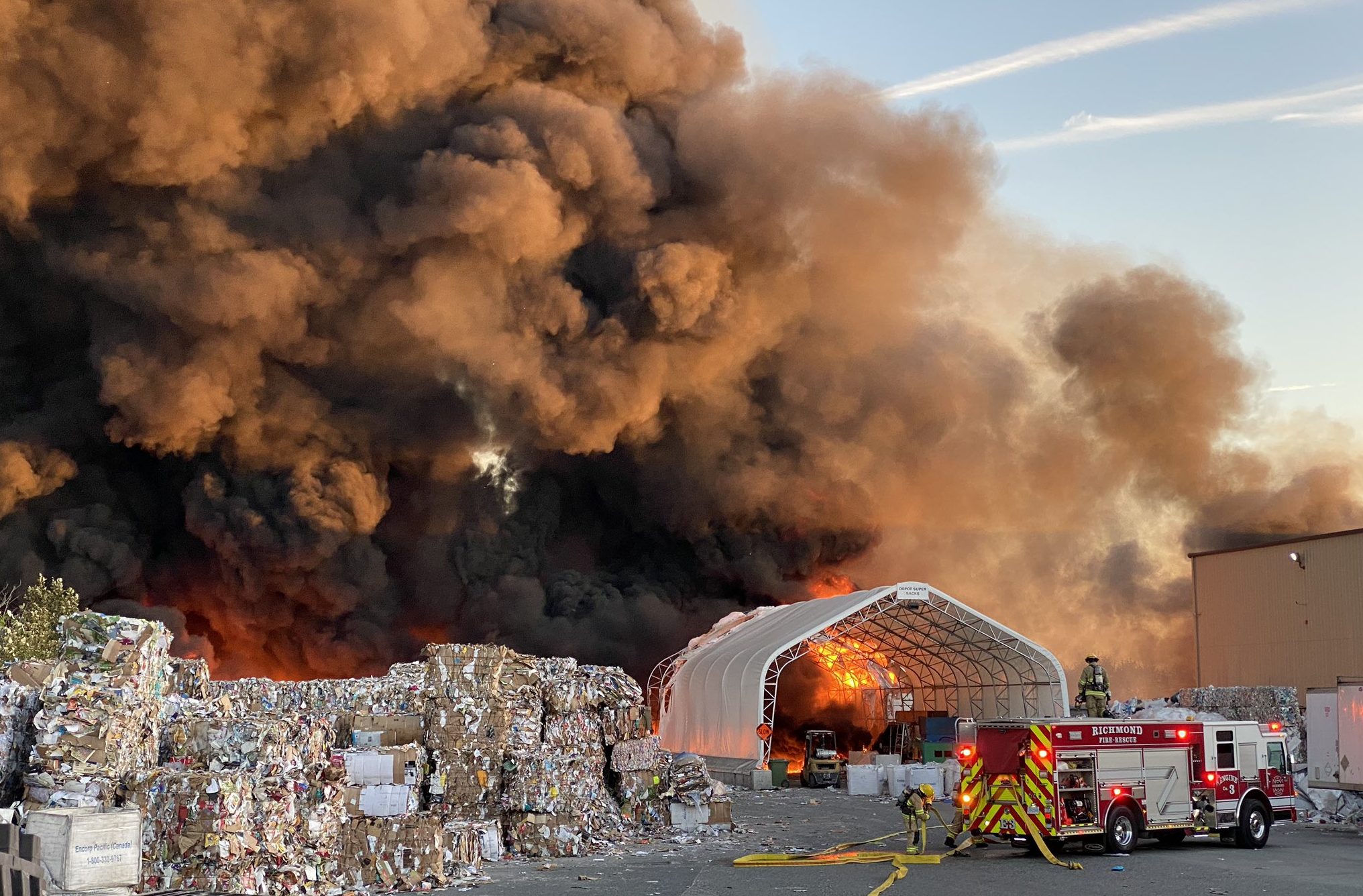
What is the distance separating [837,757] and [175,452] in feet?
68.3

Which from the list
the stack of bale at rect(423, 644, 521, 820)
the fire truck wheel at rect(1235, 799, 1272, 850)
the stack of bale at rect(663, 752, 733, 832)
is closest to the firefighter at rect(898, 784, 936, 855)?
the stack of bale at rect(663, 752, 733, 832)

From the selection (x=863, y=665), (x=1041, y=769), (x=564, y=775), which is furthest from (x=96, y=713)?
(x=863, y=665)

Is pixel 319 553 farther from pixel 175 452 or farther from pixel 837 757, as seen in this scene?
pixel 837 757

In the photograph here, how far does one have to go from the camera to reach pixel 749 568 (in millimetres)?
45000

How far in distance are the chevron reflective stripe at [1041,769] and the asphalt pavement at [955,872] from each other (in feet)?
2.56

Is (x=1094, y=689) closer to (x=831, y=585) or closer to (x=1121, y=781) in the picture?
(x=1121, y=781)

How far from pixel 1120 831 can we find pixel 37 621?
27.0 m

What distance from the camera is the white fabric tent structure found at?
1367 inches

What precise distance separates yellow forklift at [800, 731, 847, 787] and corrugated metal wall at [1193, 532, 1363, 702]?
11.5 metres

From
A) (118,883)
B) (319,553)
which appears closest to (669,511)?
(319,553)

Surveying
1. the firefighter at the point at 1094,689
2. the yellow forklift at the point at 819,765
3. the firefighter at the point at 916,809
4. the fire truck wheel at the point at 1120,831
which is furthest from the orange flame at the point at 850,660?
the fire truck wheel at the point at 1120,831

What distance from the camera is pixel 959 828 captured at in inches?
765

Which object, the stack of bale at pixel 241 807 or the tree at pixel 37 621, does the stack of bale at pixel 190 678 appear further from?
the tree at pixel 37 621

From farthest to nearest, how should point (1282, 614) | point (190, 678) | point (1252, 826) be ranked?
1. point (1282, 614)
2. point (190, 678)
3. point (1252, 826)
